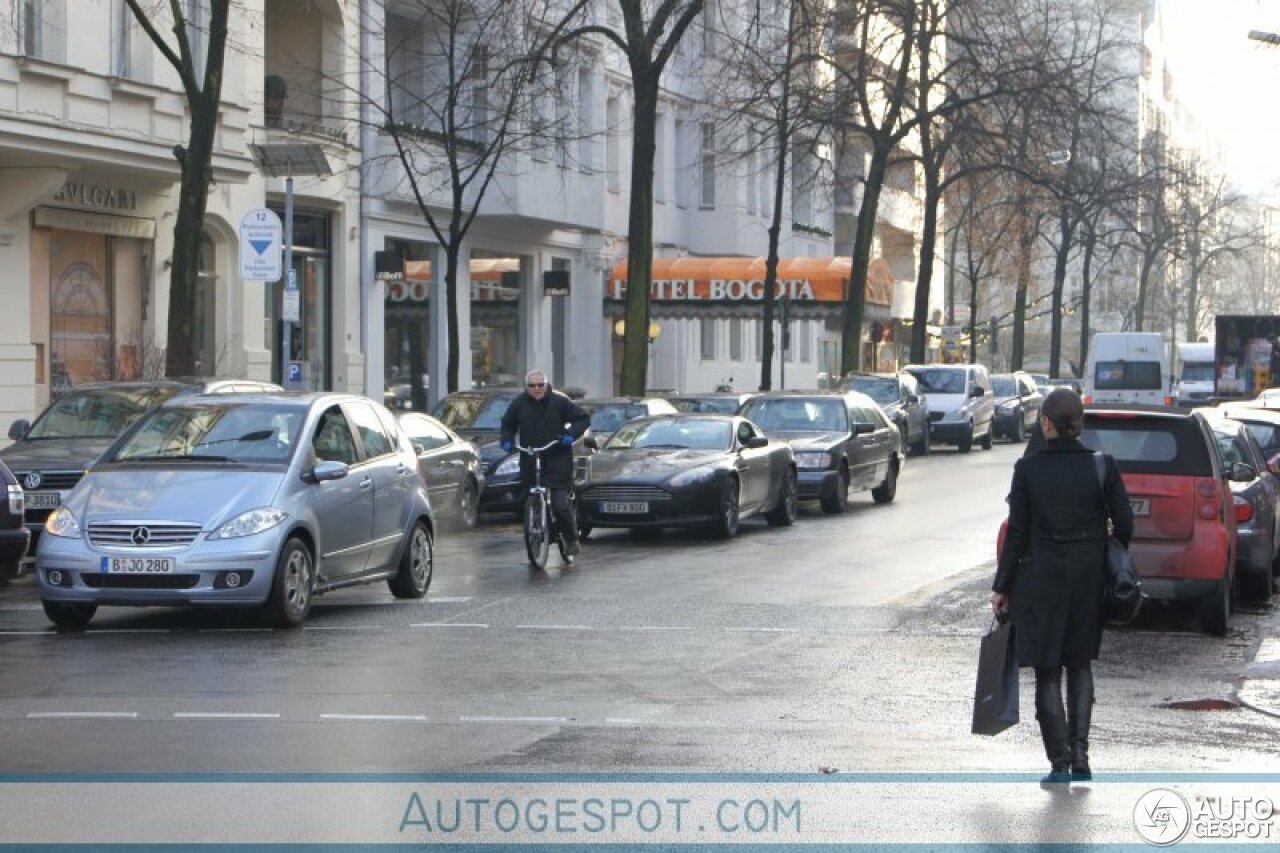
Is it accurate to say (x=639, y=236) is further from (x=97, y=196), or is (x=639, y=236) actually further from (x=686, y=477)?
(x=686, y=477)

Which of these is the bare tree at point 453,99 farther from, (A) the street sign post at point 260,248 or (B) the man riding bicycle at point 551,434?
(B) the man riding bicycle at point 551,434

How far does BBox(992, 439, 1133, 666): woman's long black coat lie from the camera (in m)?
8.80

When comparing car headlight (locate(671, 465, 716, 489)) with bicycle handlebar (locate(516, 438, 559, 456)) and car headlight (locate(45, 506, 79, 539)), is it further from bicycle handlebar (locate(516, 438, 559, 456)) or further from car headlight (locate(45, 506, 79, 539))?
car headlight (locate(45, 506, 79, 539))

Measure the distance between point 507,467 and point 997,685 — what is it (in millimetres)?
16202

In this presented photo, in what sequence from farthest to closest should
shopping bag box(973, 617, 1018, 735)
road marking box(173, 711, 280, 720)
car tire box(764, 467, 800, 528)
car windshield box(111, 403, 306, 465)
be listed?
1. car tire box(764, 467, 800, 528)
2. car windshield box(111, 403, 306, 465)
3. road marking box(173, 711, 280, 720)
4. shopping bag box(973, 617, 1018, 735)

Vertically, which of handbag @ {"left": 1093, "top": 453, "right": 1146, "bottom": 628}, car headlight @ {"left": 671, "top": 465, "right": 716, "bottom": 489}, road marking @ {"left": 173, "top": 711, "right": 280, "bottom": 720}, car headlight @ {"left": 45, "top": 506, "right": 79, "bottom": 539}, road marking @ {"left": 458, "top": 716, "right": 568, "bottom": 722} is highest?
handbag @ {"left": 1093, "top": 453, "right": 1146, "bottom": 628}

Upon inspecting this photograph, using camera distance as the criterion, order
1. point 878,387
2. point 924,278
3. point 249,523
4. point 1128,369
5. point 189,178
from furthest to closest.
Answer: point 924,278, point 1128,369, point 878,387, point 189,178, point 249,523

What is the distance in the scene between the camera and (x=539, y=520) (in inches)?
743

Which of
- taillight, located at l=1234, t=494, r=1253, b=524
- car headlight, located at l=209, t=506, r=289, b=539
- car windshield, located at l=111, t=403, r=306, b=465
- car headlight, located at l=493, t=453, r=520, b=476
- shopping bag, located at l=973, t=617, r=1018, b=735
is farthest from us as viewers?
car headlight, located at l=493, t=453, r=520, b=476

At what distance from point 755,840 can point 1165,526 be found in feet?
26.6

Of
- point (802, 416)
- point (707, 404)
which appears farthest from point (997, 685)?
→ point (707, 404)

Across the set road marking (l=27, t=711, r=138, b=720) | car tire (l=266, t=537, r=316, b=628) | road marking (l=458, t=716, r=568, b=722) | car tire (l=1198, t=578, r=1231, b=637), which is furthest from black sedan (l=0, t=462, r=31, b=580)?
car tire (l=1198, t=578, r=1231, b=637)

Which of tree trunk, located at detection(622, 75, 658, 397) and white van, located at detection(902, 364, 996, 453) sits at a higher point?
tree trunk, located at detection(622, 75, 658, 397)

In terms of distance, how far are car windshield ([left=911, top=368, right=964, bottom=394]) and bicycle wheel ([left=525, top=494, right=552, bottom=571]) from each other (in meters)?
27.6
